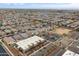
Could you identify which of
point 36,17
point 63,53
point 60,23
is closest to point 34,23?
point 36,17

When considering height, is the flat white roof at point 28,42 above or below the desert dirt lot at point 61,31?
below

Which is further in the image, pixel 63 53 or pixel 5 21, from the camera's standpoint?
pixel 5 21

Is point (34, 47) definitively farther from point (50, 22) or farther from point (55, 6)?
point (55, 6)

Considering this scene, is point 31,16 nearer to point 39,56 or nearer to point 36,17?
point 36,17

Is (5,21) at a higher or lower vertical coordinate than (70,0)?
lower

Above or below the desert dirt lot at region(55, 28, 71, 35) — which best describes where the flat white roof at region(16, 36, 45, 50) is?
below

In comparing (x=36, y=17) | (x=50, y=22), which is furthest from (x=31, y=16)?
(x=50, y=22)

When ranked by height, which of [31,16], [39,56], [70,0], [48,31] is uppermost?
[70,0]
